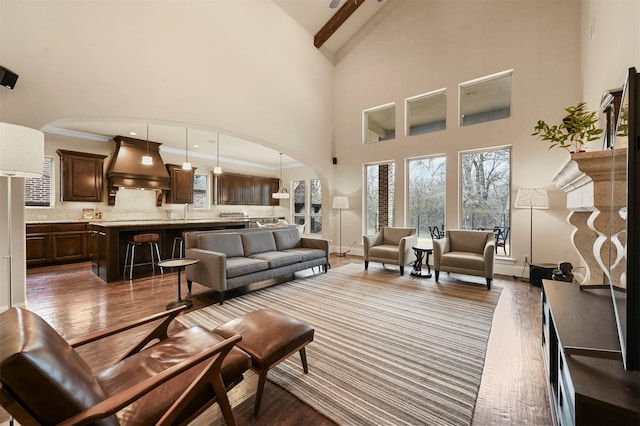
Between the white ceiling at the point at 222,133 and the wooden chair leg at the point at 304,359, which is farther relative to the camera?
the white ceiling at the point at 222,133

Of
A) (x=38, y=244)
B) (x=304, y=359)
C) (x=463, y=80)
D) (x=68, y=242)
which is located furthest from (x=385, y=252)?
(x=38, y=244)

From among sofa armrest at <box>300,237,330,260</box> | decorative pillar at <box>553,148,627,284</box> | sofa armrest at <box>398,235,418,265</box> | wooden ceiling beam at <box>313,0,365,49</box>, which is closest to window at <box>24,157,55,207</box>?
sofa armrest at <box>300,237,330,260</box>

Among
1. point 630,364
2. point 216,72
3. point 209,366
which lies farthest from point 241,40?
point 630,364

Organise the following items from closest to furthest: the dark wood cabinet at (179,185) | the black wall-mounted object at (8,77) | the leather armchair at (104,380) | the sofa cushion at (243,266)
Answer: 1. the leather armchair at (104,380)
2. the black wall-mounted object at (8,77)
3. the sofa cushion at (243,266)
4. the dark wood cabinet at (179,185)

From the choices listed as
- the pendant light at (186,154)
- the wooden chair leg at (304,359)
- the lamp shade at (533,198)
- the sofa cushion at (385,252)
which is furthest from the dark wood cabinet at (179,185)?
the lamp shade at (533,198)

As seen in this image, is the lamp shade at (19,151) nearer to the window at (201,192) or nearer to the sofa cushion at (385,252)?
the sofa cushion at (385,252)

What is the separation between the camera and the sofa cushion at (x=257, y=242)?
4.32 meters

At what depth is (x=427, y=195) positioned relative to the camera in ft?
18.6

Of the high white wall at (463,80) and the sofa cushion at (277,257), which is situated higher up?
the high white wall at (463,80)

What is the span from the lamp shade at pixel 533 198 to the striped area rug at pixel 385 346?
1452mm

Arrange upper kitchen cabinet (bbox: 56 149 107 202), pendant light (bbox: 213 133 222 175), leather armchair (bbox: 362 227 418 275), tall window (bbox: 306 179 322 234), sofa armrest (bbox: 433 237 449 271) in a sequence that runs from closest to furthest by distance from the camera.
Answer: sofa armrest (bbox: 433 237 449 271) < leather armchair (bbox: 362 227 418 275) < upper kitchen cabinet (bbox: 56 149 107 202) < pendant light (bbox: 213 133 222 175) < tall window (bbox: 306 179 322 234)

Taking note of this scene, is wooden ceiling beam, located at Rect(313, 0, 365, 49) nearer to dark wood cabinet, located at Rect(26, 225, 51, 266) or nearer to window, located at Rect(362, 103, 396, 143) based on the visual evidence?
window, located at Rect(362, 103, 396, 143)

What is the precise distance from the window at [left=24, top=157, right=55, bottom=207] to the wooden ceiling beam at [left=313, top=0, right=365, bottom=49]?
22.1 feet

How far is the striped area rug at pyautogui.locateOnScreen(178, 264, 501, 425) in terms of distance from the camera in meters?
1.62
